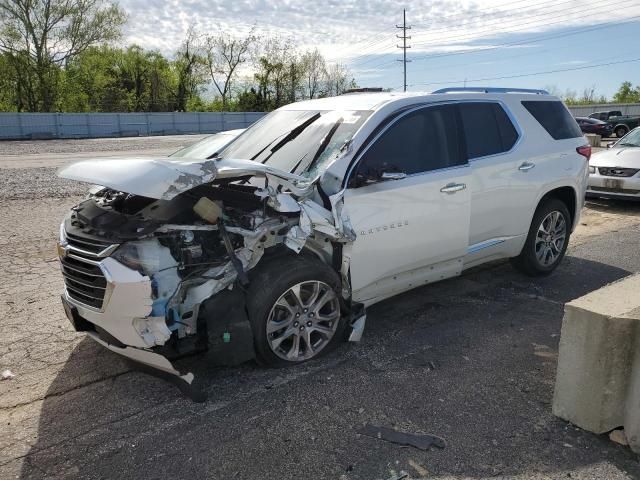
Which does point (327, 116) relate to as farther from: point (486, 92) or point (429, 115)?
point (486, 92)

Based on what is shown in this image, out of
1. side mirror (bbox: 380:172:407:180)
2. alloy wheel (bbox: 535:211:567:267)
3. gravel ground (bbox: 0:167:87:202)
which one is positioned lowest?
gravel ground (bbox: 0:167:87:202)

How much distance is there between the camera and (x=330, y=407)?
340cm

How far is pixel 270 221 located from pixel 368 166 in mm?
925

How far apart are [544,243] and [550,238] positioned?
0.32 ft

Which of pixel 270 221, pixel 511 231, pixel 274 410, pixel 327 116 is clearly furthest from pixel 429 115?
pixel 274 410

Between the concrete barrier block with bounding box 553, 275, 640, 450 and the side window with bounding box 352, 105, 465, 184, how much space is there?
1.71 m

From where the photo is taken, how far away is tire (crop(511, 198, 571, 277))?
5582 millimetres

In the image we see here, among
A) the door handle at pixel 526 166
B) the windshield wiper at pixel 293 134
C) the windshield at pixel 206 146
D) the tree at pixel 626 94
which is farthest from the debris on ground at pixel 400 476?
the tree at pixel 626 94

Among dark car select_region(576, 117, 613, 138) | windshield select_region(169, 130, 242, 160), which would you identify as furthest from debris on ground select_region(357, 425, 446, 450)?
dark car select_region(576, 117, 613, 138)

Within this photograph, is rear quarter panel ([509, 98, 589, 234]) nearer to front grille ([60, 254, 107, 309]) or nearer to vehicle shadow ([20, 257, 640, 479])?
vehicle shadow ([20, 257, 640, 479])

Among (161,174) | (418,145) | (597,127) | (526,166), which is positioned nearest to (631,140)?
(526,166)

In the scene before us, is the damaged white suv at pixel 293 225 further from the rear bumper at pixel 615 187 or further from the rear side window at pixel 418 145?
the rear bumper at pixel 615 187

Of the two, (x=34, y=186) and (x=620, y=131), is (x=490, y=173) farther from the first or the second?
(x=620, y=131)

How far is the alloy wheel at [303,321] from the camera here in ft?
12.2
